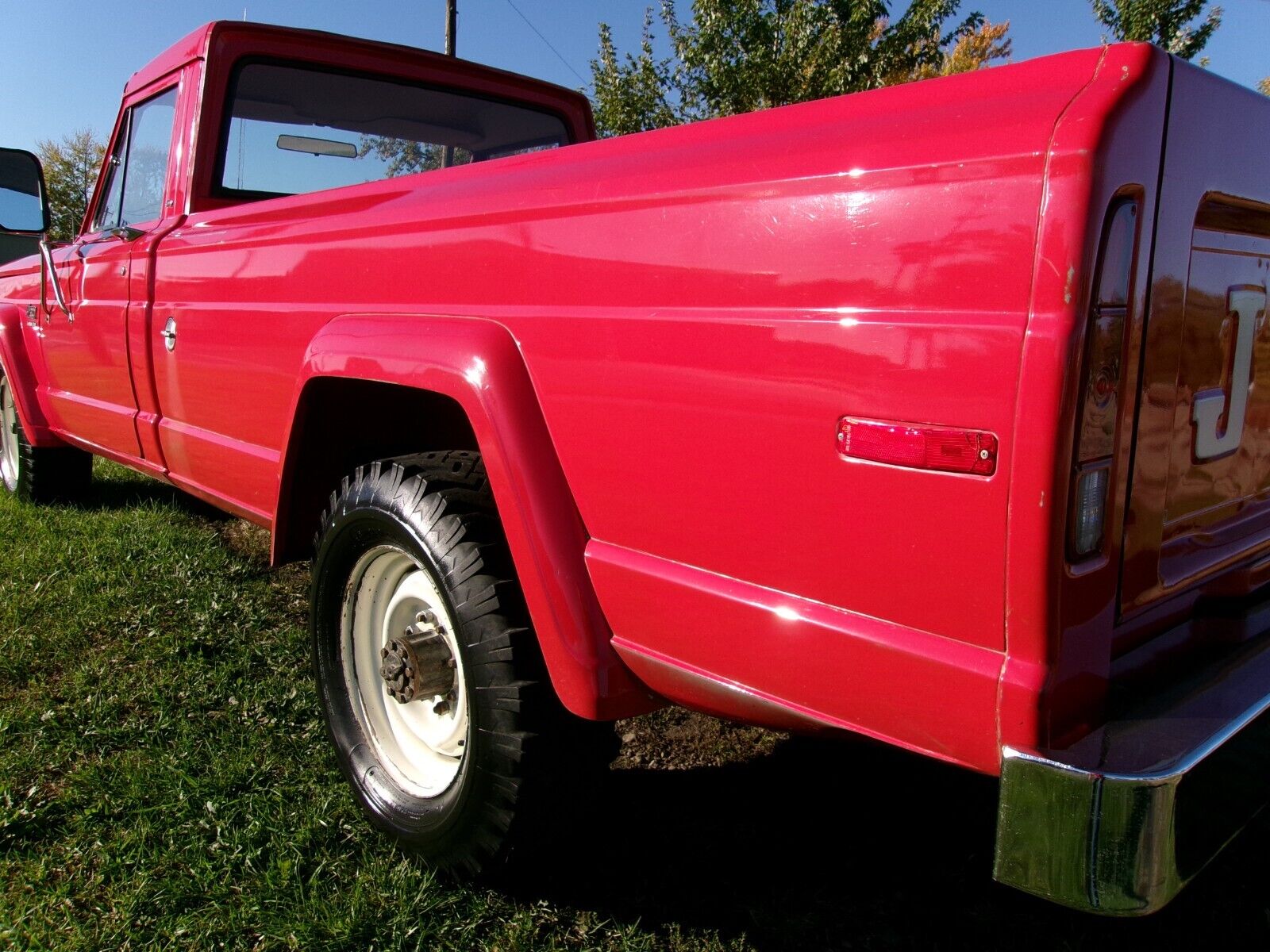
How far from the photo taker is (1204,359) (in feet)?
4.86

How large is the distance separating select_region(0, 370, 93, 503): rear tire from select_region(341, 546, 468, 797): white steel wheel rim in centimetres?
342

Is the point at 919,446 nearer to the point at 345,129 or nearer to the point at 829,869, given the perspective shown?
the point at 829,869

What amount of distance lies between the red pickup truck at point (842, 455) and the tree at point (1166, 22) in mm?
12622

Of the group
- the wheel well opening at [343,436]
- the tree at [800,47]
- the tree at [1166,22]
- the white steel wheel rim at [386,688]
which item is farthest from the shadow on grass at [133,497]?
the tree at [1166,22]

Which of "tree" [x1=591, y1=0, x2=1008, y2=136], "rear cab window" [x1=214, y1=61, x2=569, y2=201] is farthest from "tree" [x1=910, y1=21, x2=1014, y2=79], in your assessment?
"rear cab window" [x1=214, y1=61, x2=569, y2=201]

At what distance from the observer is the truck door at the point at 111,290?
11.7 ft

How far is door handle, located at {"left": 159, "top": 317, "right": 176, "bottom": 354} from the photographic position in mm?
3182

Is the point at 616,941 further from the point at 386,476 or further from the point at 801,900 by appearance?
the point at 386,476

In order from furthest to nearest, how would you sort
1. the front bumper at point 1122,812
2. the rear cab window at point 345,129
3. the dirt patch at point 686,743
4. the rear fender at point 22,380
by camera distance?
the rear fender at point 22,380
the rear cab window at point 345,129
the dirt patch at point 686,743
the front bumper at point 1122,812

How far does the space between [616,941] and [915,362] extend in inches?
54.3

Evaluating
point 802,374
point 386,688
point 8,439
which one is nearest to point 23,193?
point 8,439

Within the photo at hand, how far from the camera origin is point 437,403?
2590 mm

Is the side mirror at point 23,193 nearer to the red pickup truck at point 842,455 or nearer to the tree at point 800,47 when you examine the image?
the red pickup truck at point 842,455

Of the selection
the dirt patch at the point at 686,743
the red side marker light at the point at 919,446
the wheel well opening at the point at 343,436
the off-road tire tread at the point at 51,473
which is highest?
the red side marker light at the point at 919,446
